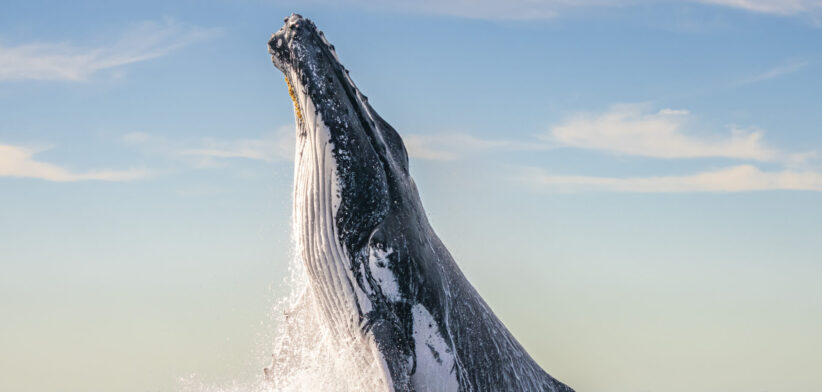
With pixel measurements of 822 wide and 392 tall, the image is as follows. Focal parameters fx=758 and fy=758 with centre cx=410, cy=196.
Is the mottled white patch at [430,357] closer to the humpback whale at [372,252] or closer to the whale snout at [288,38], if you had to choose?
the humpback whale at [372,252]

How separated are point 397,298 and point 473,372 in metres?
1.23

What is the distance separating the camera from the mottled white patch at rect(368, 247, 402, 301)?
7398 mm

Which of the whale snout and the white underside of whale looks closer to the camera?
the white underside of whale

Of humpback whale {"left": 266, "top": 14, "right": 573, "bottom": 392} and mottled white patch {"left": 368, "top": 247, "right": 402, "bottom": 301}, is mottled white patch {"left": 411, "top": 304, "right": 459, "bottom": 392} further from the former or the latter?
A: mottled white patch {"left": 368, "top": 247, "right": 402, "bottom": 301}

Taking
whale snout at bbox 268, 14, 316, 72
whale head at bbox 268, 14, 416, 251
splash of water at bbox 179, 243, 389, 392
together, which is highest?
whale snout at bbox 268, 14, 316, 72

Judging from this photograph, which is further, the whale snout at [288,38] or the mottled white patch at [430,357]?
the whale snout at [288,38]

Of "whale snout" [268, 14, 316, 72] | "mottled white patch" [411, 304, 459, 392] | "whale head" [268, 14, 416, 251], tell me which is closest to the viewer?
"mottled white patch" [411, 304, 459, 392]

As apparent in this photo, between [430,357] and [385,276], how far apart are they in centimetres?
91

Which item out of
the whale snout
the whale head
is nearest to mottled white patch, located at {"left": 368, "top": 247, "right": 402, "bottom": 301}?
the whale head

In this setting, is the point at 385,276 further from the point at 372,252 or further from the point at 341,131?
the point at 341,131

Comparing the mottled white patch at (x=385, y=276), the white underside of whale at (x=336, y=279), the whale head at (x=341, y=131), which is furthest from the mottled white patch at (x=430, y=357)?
the whale head at (x=341, y=131)

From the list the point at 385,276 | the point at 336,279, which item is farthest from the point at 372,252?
the point at 336,279

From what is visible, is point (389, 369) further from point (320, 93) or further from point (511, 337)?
point (320, 93)

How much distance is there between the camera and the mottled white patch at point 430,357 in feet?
24.2
